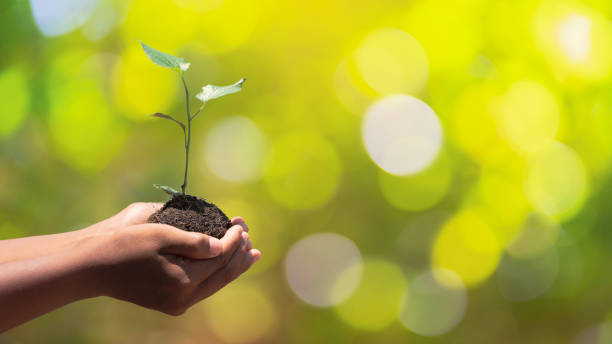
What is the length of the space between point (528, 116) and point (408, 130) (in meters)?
0.35

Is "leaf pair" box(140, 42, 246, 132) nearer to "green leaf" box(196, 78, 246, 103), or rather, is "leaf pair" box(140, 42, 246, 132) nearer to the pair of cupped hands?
"green leaf" box(196, 78, 246, 103)

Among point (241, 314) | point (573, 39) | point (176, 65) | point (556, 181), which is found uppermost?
point (176, 65)

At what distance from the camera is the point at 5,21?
1459mm

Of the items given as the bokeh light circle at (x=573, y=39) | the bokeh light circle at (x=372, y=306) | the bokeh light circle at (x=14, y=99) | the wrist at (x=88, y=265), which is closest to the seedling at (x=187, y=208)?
the wrist at (x=88, y=265)

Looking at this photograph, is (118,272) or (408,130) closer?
(118,272)

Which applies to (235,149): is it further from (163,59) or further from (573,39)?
(573,39)

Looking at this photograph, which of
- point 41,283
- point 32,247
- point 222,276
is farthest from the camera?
point 32,247

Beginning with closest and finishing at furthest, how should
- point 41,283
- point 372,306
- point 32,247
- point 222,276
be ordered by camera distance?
point 41,283
point 222,276
point 32,247
point 372,306

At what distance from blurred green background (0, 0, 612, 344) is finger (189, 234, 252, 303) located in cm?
55

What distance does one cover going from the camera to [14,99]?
1451 mm

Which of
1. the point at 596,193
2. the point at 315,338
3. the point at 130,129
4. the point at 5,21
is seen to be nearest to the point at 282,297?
the point at 315,338

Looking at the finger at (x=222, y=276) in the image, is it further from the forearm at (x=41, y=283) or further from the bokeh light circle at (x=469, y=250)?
the bokeh light circle at (x=469, y=250)

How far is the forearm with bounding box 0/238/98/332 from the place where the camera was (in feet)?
2.23

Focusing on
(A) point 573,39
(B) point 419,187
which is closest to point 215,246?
(B) point 419,187
